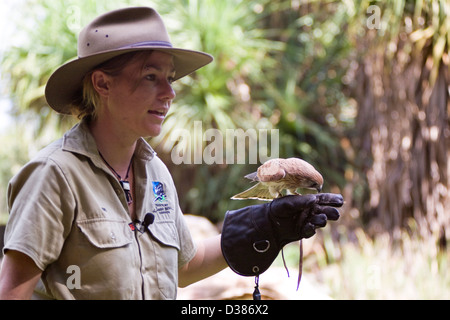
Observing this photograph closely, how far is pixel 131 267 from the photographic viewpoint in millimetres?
1703

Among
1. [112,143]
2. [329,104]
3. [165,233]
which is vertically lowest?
[165,233]

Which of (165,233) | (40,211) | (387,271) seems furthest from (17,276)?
(387,271)

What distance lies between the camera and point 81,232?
64.3 inches

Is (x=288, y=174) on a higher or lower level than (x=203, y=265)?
higher

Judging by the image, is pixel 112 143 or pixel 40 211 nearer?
pixel 40 211

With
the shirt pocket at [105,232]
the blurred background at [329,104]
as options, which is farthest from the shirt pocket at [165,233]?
the blurred background at [329,104]

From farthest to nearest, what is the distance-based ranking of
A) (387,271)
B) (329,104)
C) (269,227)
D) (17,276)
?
1. (329,104)
2. (387,271)
3. (269,227)
4. (17,276)

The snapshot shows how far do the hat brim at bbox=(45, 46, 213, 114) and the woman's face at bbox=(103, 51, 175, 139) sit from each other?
0.07 meters

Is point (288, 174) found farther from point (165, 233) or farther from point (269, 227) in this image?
point (165, 233)

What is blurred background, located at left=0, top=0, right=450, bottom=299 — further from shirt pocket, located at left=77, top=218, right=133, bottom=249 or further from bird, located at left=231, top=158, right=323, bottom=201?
shirt pocket, located at left=77, top=218, right=133, bottom=249

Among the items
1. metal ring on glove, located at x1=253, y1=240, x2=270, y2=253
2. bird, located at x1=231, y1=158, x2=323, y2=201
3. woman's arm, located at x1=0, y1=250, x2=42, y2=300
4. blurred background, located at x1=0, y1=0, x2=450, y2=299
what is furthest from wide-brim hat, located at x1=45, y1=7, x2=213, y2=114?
blurred background, located at x1=0, y1=0, x2=450, y2=299

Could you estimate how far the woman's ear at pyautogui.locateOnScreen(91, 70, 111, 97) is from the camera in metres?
1.87

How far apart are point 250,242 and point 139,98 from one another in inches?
26.7
